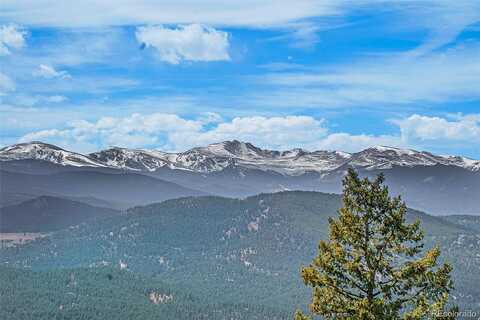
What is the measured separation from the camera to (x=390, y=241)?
4509 cm

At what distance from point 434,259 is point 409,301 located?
10.3ft

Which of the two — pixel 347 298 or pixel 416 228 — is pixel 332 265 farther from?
pixel 416 228

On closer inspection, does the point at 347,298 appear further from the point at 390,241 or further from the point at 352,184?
the point at 352,184

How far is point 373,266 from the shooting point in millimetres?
45062

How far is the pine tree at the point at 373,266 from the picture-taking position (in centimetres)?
4422

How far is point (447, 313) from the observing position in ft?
145

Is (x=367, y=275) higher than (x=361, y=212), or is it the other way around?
(x=361, y=212)

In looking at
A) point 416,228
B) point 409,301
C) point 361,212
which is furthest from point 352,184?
point 409,301

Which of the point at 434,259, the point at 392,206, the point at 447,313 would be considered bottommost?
Result: the point at 447,313

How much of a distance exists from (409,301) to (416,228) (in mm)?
4702

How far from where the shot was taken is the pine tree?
44.2m

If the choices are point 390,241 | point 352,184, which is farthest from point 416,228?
point 352,184

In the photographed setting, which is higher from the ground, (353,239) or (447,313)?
(353,239)

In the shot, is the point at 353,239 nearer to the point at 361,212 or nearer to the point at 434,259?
the point at 361,212
